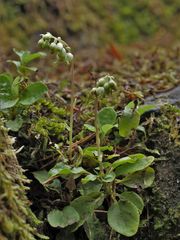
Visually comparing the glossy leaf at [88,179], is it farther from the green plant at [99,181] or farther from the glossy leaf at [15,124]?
the glossy leaf at [15,124]

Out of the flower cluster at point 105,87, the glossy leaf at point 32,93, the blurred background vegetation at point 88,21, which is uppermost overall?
the flower cluster at point 105,87

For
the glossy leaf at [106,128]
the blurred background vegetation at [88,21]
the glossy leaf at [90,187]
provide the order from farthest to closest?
the blurred background vegetation at [88,21] → the glossy leaf at [106,128] → the glossy leaf at [90,187]

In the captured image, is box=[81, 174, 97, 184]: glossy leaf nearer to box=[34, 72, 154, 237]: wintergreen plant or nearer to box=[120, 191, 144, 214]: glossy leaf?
box=[34, 72, 154, 237]: wintergreen plant

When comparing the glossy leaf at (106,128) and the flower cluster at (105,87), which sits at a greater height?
the flower cluster at (105,87)

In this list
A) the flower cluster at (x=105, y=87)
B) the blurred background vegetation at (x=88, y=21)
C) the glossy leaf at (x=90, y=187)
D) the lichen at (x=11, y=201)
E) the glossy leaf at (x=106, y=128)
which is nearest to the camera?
the lichen at (x=11, y=201)

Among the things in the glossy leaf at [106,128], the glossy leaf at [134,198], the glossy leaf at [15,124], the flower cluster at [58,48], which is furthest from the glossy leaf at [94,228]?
the flower cluster at [58,48]

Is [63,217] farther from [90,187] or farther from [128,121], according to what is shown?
[128,121]

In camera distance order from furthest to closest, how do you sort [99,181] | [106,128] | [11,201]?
[106,128], [99,181], [11,201]

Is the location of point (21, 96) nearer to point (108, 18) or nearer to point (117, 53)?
point (117, 53)

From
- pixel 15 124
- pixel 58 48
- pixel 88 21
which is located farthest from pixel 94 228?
pixel 88 21

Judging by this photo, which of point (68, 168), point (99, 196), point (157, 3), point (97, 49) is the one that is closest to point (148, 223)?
point (99, 196)
